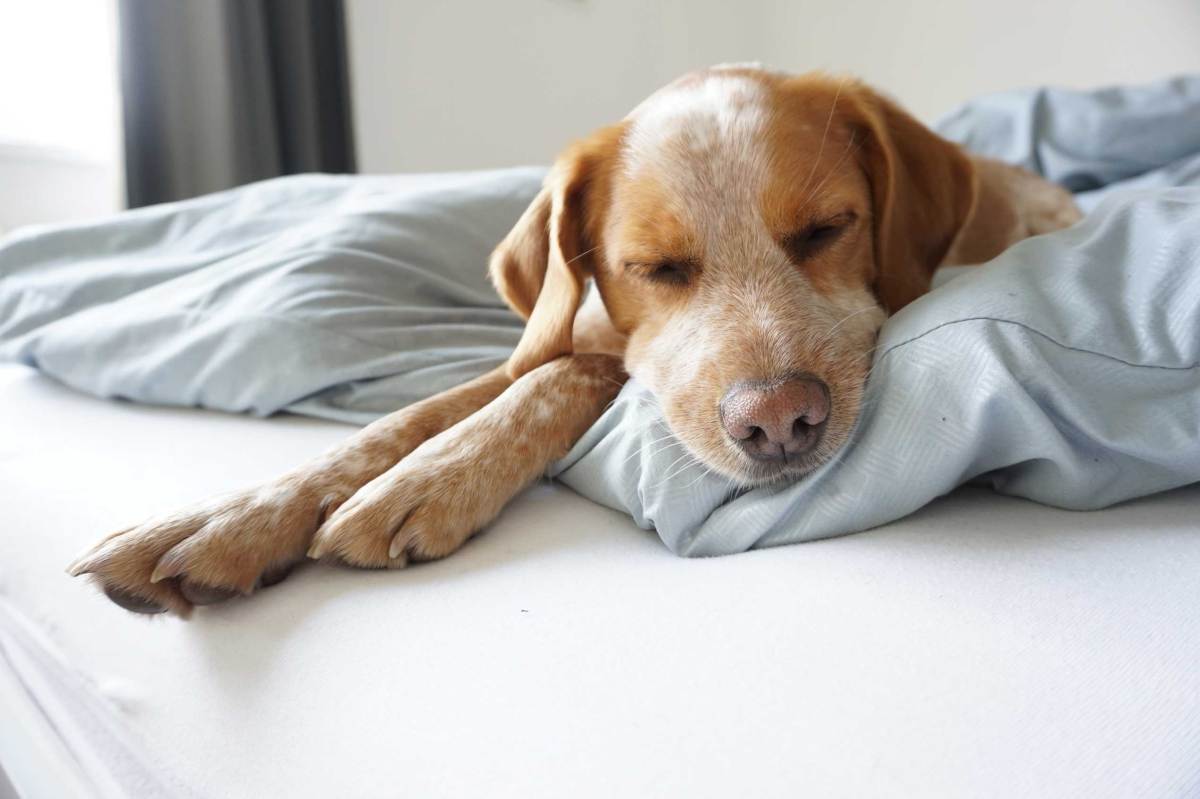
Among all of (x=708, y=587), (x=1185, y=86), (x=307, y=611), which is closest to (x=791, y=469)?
(x=708, y=587)

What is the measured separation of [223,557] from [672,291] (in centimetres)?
68

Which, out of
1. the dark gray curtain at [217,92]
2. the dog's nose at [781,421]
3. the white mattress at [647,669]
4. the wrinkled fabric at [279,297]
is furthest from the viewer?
the dark gray curtain at [217,92]

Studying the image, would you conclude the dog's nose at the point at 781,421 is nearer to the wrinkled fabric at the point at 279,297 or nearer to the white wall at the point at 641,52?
the wrinkled fabric at the point at 279,297

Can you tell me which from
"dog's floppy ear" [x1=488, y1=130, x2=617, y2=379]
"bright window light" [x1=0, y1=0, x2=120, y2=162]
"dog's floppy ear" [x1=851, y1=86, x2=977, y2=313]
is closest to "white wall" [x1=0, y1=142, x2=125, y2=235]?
"bright window light" [x1=0, y1=0, x2=120, y2=162]

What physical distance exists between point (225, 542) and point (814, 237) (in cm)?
83

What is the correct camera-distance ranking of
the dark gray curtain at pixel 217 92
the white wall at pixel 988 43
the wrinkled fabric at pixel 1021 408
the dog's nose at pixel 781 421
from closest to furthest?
1. the wrinkled fabric at pixel 1021 408
2. the dog's nose at pixel 781 421
3. the dark gray curtain at pixel 217 92
4. the white wall at pixel 988 43

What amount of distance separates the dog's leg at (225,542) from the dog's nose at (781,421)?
1.43ft

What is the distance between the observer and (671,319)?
48.0 inches

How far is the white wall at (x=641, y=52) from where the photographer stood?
3852mm

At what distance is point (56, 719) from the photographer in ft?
2.74

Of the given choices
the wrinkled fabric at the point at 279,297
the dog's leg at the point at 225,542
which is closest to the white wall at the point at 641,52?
the wrinkled fabric at the point at 279,297

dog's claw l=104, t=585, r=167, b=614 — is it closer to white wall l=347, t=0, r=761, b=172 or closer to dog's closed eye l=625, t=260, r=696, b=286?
dog's closed eye l=625, t=260, r=696, b=286

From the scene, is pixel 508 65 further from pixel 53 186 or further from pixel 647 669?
pixel 647 669

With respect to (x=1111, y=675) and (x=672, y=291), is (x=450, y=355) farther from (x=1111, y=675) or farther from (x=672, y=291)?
(x=1111, y=675)
